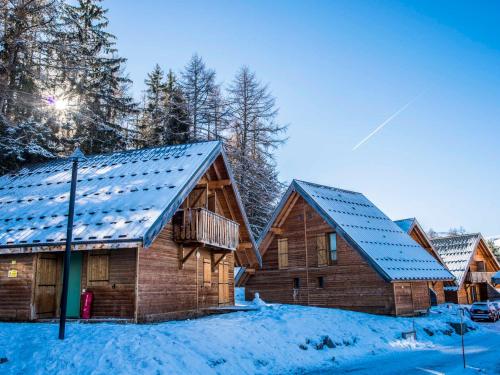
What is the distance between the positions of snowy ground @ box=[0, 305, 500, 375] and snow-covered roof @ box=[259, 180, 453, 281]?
6.01m

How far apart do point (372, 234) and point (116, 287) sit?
18078 millimetres

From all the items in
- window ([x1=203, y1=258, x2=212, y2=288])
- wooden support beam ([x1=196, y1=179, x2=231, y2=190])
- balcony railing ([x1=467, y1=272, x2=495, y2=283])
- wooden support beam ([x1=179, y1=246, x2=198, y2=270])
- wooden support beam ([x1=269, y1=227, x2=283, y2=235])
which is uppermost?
wooden support beam ([x1=196, y1=179, x2=231, y2=190])

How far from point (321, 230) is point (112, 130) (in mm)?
19605

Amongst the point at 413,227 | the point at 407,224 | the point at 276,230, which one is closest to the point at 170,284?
the point at 276,230

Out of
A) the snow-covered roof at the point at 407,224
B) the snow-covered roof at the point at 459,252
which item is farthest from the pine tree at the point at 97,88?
the snow-covered roof at the point at 459,252

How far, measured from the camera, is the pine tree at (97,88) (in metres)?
37.5

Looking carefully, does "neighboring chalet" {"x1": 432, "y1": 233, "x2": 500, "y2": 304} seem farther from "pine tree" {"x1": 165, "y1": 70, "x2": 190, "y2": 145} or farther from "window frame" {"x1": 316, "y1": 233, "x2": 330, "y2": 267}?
"pine tree" {"x1": 165, "y1": 70, "x2": 190, "y2": 145}

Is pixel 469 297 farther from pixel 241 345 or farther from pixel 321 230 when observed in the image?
pixel 241 345

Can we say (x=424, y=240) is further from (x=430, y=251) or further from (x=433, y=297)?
(x=433, y=297)

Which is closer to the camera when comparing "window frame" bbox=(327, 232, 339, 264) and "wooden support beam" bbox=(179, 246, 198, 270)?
"wooden support beam" bbox=(179, 246, 198, 270)

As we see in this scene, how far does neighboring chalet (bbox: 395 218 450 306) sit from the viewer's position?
3753 centimetres

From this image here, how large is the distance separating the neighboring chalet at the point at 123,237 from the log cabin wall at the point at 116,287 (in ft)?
0.12

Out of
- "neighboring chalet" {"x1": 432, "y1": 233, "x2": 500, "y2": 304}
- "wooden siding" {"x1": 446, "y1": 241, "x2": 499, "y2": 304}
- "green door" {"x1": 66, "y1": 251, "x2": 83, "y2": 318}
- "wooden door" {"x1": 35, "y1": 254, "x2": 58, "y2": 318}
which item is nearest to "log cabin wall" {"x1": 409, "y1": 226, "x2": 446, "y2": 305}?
"neighboring chalet" {"x1": 432, "y1": 233, "x2": 500, "y2": 304}

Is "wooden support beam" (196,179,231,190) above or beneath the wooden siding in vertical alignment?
above
